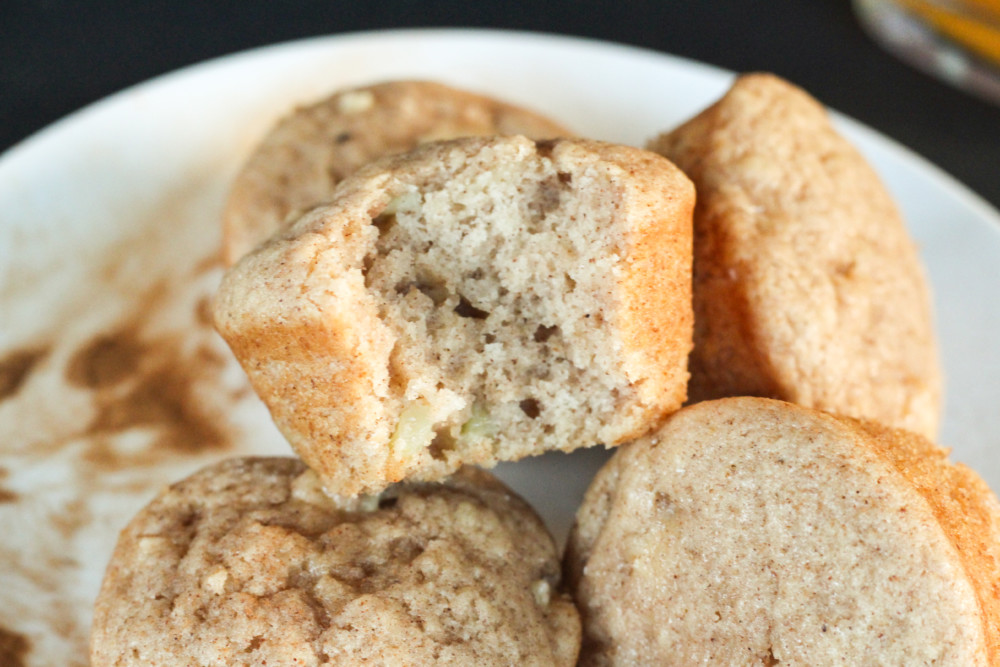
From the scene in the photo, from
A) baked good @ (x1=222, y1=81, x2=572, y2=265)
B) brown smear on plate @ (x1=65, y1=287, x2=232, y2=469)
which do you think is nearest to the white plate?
brown smear on plate @ (x1=65, y1=287, x2=232, y2=469)

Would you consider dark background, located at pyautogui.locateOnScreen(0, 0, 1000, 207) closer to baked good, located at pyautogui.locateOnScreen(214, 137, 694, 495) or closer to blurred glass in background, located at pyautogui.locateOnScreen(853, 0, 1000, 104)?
blurred glass in background, located at pyautogui.locateOnScreen(853, 0, 1000, 104)

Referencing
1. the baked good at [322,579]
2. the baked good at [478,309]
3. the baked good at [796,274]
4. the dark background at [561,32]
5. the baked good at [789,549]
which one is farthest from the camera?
the dark background at [561,32]

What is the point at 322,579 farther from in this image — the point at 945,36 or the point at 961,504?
the point at 945,36

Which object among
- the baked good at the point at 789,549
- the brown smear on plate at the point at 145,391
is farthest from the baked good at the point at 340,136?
the baked good at the point at 789,549

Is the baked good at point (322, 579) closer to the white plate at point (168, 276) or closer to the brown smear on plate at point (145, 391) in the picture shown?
the white plate at point (168, 276)

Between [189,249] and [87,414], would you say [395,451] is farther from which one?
[189,249]

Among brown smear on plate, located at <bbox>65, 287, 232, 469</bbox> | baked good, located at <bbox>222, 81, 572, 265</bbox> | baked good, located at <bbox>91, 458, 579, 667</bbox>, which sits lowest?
brown smear on plate, located at <bbox>65, 287, 232, 469</bbox>

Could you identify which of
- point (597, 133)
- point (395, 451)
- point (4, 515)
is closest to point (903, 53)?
point (597, 133)
